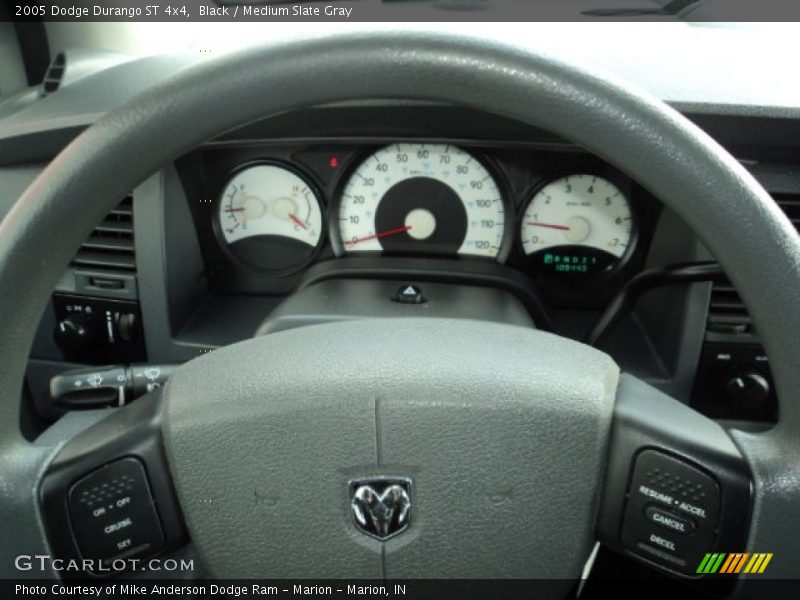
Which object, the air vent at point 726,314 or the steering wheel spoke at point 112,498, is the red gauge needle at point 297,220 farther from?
the steering wheel spoke at point 112,498

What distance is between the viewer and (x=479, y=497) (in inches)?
30.8

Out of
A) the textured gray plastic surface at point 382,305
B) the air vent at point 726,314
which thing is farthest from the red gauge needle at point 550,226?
the air vent at point 726,314

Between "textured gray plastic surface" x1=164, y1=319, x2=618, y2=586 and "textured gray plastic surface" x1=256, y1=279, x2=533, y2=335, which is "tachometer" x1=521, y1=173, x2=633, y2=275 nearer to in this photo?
"textured gray plastic surface" x1=256, y1=279, x2=533, y2=335

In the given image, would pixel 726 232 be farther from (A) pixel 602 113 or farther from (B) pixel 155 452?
(B) pixel 155 452

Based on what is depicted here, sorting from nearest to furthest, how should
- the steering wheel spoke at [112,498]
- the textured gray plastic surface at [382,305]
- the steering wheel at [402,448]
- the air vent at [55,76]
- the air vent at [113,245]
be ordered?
the steering wheel at [402,448], the steering wheel spoke at [112,498], the textured gray plastic surface at [382,305], the air vent at [113,245], the air vent at [55,76]

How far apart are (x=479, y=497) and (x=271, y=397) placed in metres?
0.22

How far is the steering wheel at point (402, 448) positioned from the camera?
648 millimetres

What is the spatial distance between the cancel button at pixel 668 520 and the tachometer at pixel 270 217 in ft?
3.53

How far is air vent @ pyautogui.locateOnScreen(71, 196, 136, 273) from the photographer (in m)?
1.54

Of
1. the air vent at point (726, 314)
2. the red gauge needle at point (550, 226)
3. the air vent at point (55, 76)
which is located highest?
the air vent at point (55, 76)

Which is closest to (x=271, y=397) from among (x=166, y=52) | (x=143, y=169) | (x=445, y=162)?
(x=143, y=169)

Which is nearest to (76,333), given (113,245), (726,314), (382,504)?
(113,245)

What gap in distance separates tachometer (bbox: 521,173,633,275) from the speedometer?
0.08 meters

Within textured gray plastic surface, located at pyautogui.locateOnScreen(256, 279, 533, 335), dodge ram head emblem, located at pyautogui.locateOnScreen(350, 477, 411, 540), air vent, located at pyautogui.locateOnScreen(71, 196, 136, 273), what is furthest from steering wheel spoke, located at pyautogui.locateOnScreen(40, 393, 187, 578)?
air vent, located at pyautogui.locateOnScreen(71, 196, 136, 273)
